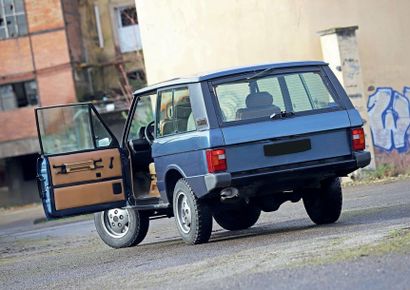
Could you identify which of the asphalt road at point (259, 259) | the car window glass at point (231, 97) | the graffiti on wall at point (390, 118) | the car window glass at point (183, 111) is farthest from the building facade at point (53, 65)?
the car window glass at point (231, 97)

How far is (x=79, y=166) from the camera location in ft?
42.1

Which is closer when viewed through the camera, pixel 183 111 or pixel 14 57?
pixel 183 111

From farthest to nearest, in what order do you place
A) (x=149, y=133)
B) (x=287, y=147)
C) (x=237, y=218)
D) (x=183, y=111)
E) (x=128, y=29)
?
1. (x=128, y=29)
2. (x=237, y=218)
3. (x=149, y=133)
4. (x=183, y=111)
5. (x=287, y=147)

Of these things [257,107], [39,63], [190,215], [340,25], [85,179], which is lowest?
[190,215]

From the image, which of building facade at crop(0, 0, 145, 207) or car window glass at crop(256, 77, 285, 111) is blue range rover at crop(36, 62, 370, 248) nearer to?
car window glass at crop(256, 77, 285, 111)

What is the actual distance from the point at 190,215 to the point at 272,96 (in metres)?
1.59

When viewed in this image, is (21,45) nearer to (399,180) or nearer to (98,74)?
(98,74)

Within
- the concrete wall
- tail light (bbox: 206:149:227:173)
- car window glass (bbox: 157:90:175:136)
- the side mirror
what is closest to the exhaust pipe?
tail light (bbox: 206:149:227:173)

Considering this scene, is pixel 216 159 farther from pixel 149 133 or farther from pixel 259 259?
pixel 149 133

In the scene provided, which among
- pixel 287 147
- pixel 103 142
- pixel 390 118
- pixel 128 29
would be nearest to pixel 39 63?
pixel 128 29

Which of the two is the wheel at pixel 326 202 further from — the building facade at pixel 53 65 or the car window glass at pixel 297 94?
the building facade at pixel 53 65

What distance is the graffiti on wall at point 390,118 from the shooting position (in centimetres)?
2302

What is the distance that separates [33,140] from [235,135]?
33.0 m

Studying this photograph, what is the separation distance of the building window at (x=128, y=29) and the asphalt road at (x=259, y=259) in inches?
1134
